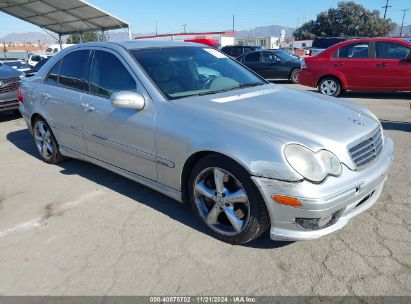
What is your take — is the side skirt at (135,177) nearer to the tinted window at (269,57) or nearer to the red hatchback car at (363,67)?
the red hatchback car at (363,67)

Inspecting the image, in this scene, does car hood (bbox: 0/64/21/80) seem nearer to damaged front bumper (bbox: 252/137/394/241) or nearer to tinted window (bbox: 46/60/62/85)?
tinted window (bbox: 46/60/62/85)

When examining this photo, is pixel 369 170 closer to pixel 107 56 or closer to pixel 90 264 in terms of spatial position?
pixel 90 264

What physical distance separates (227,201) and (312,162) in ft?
2.51

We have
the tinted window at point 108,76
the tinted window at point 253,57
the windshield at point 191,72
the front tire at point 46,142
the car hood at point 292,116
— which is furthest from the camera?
the tinted window at point 253,57

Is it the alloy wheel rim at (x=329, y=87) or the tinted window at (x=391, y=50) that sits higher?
the tinted window at (x=391, y=50)

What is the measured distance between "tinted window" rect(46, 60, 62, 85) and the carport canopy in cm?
1386

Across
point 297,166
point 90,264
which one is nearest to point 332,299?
point 297,166

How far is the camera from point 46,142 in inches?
204

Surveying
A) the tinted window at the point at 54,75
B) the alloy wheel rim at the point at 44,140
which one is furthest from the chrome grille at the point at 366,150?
the alloy wheel rim at the point at 44,140

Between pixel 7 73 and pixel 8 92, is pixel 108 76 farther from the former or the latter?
pixel 7 73

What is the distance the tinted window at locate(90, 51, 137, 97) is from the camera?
363 cm

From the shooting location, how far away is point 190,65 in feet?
12.7

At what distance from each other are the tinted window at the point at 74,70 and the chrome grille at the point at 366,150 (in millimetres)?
2973

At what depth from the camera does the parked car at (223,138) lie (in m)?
2.60
